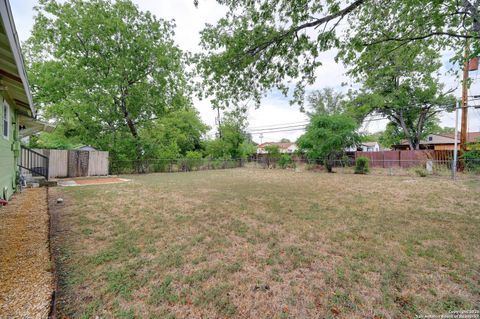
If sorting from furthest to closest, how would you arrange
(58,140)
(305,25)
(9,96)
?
(58,140) → (9,96) → (305,25)

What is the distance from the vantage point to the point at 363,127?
66.0 feet

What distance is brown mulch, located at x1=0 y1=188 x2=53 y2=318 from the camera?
1.68 meters

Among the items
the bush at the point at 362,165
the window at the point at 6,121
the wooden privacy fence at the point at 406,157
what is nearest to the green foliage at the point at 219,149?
the bush at the point at 362,165

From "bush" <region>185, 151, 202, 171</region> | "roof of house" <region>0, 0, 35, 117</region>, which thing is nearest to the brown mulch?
"roof of house" <region>0, 0, 35, 117</region>

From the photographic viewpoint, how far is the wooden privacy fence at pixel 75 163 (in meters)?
A: 11.2

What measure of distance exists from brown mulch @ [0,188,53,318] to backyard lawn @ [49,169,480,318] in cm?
18

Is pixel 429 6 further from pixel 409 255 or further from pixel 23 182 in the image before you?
pixel 23 182

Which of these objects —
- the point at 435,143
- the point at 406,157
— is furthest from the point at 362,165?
the point at 435,143

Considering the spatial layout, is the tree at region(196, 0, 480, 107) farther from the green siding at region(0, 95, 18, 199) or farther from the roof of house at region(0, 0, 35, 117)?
the green siding at region(0, 95, 18, 199)

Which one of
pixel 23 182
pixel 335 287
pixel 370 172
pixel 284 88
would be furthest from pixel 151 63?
pixel 370 172

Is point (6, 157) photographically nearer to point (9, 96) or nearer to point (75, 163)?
point (9, 96)

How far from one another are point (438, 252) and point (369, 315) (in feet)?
7.13

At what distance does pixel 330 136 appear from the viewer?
15.1 meters

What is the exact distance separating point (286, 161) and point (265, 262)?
689 inches
